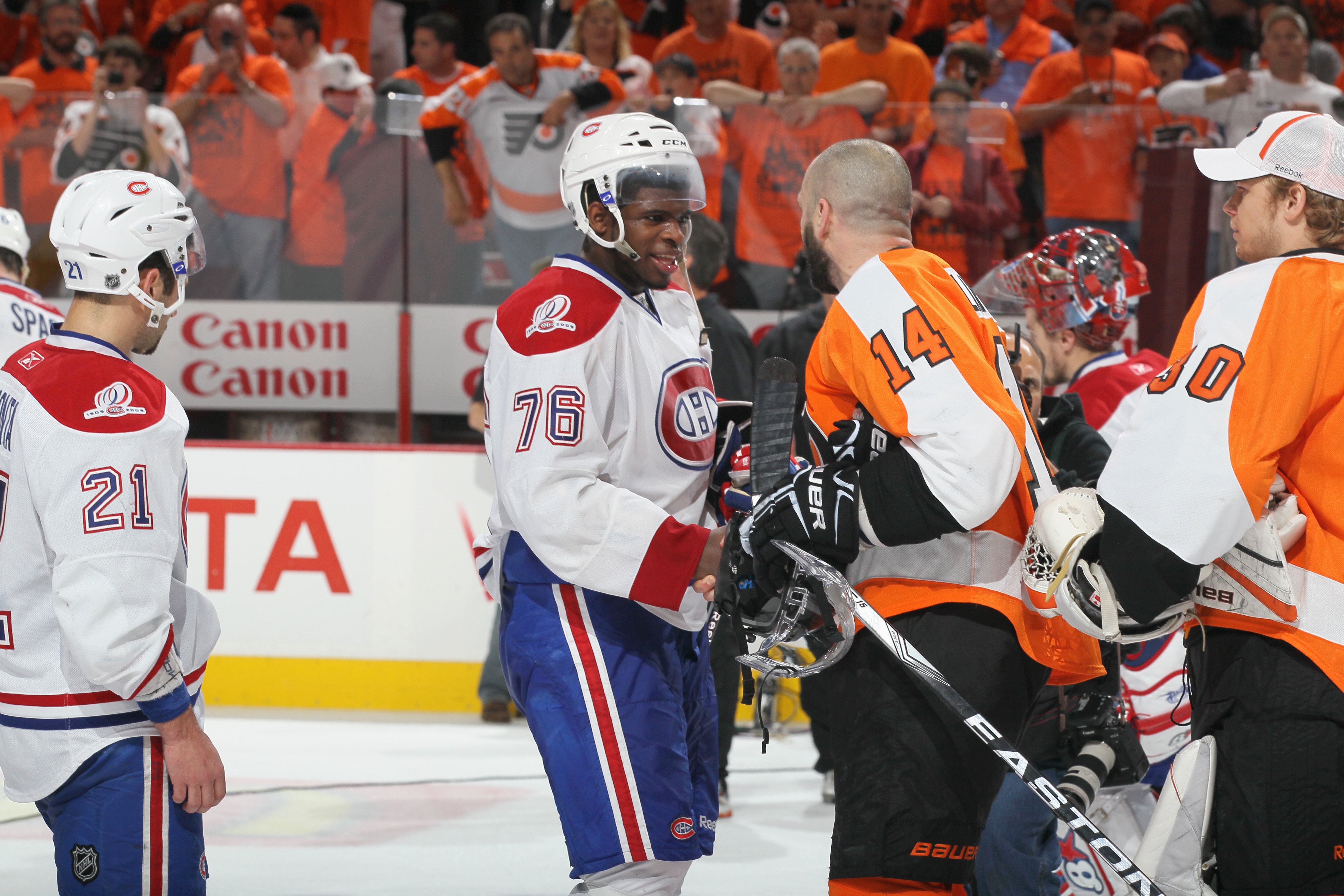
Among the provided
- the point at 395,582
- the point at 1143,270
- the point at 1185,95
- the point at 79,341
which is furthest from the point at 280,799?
the point at 1185,95

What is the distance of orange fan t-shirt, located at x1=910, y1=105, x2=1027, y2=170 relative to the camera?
5.91m

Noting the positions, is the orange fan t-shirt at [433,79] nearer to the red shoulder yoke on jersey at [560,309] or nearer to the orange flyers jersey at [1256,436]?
the red shoulder yoke on jersey at [560,309]

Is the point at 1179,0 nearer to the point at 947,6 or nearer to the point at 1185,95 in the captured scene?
the point at 947,6

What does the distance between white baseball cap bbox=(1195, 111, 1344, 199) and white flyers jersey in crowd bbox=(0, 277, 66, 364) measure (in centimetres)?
308

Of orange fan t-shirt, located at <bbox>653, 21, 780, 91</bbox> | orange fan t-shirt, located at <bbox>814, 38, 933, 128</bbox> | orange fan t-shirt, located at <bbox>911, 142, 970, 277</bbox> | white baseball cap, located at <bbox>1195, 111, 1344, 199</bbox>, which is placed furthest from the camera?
orange fan t-shirt, located at <bbox>653, 21, 780, 91</bbox>

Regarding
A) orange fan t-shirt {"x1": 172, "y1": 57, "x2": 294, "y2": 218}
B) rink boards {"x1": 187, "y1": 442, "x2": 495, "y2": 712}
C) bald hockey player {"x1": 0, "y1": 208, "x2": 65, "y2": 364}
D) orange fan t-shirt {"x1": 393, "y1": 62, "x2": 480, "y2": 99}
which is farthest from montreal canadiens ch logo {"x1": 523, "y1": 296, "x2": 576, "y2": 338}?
orange fan t-shirt {"x1": 393, "y1": 62, "x2": 480, "y2": 99}

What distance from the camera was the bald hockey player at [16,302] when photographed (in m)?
3.99

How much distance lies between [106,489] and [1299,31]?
567cm

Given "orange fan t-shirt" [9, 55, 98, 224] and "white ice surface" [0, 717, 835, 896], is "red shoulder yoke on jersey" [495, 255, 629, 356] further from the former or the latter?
"orange fan t-shirt" [9, 55, 98, 224]

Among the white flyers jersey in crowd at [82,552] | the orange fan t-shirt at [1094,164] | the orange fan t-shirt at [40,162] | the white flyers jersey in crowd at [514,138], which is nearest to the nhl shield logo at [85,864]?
the white flyers jersey in crowd at [82,552]

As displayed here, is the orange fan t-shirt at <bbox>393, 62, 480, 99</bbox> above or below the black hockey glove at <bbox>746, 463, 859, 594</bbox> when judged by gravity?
above

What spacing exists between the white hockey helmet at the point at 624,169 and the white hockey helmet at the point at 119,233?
2.25ft

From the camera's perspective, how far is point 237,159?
6.16 metres

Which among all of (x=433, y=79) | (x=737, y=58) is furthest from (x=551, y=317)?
(x=737, y=58)
